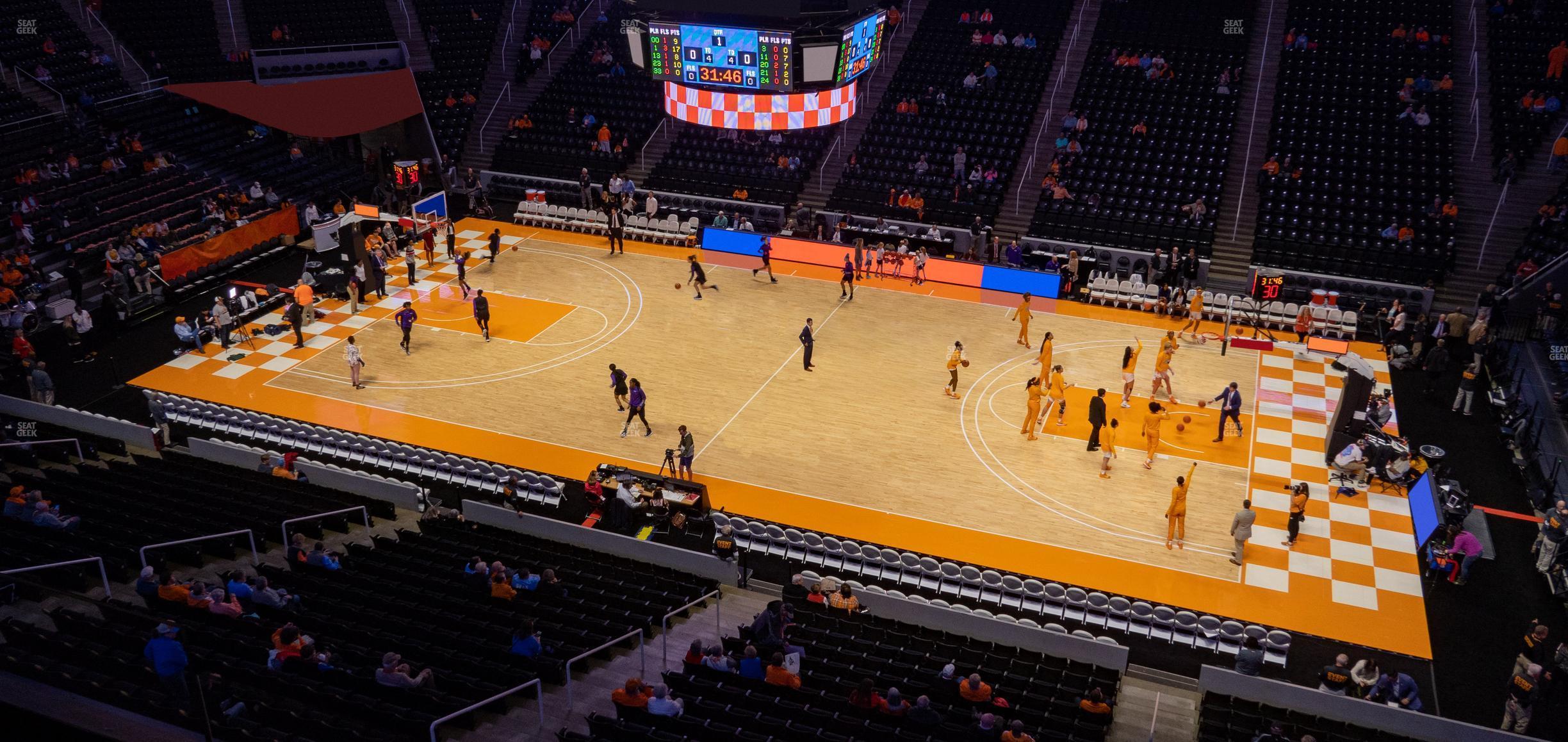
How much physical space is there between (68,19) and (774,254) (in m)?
25.8

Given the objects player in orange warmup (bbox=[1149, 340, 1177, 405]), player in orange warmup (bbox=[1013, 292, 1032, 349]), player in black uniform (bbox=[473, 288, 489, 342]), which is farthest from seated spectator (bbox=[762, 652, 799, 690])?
player in black uniform (bbox=[473, 288, 489, 342])

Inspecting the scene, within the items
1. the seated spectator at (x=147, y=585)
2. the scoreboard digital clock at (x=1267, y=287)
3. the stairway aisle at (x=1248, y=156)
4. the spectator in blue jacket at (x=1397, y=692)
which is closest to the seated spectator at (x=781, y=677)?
the spectator in blue jacket at (x=1397, y=692)

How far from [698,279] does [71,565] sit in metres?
19.1

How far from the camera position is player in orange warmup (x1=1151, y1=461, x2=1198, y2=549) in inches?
792

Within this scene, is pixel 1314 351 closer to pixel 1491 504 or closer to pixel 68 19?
pixel 1491 504

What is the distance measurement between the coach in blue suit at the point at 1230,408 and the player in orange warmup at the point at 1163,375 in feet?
4.93

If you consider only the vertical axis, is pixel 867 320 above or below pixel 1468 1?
below

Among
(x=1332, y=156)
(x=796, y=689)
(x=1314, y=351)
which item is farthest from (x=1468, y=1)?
(x=796, y=689)

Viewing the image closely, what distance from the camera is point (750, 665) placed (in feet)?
48.3

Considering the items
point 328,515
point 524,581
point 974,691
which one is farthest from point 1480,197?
point 328,515

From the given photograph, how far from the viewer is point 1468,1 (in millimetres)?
39375

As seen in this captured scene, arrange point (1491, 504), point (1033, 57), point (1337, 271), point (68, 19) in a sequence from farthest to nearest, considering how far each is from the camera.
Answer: point (1033, 57)
point (68, 19)
point (1337, 271)
point (1491, 504)

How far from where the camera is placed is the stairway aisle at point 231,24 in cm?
4197

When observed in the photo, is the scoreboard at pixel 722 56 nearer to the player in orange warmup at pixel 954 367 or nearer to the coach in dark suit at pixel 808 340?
the coach in dark suit at pixel 808 340
